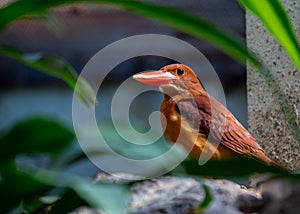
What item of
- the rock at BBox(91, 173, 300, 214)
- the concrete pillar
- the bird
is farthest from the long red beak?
the rock at BBox(91, 173, 300, 214)

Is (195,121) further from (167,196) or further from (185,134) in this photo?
(167,196)

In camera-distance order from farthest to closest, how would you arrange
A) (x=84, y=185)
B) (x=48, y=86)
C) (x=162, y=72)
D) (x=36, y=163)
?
(x=48, y=86) → (x=36, y=163) → (x=162, y=72) → (x=84, y=185)

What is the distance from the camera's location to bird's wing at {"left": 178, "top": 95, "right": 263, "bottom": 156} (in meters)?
1.49

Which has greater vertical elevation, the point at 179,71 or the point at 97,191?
the point at 179,71

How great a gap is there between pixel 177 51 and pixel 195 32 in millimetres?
2692

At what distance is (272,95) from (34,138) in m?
1.05

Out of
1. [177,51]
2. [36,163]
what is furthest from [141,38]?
[36,163]

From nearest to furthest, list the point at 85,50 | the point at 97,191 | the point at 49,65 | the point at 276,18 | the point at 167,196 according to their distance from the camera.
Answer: the point at 97,191, the point at 276,18, the point at 49,65, the point at 167,196, the point at 85,50

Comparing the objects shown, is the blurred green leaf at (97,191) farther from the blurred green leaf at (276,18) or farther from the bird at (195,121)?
the bird at (195,121)

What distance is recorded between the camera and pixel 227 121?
156 cm

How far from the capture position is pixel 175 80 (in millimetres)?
1629

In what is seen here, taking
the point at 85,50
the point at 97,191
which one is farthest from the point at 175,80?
the point at 85,50

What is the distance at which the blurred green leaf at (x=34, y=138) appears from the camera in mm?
591

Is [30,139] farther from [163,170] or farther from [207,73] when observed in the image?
[207,73]
